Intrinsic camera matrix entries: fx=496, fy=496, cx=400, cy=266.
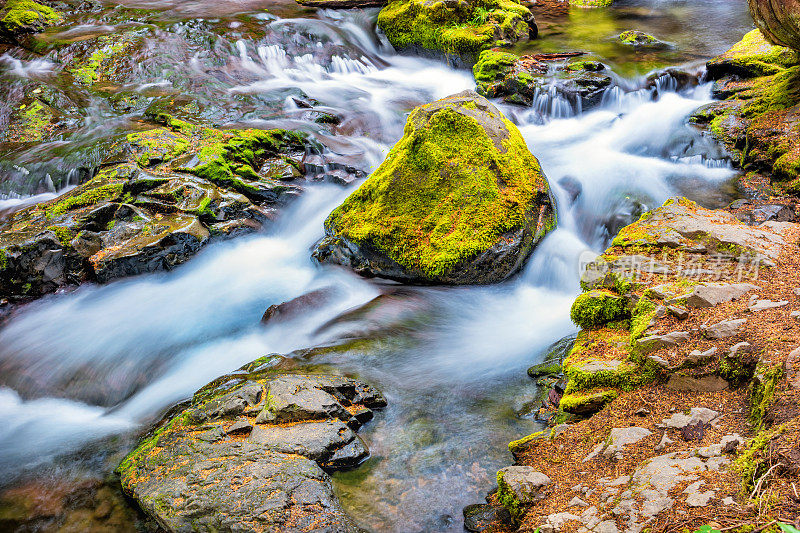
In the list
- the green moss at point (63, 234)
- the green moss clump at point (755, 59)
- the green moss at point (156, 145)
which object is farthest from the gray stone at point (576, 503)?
the green moss clump at point (755, 59)

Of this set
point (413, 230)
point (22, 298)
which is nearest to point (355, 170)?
point (413, 230)

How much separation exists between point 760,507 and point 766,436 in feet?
1.47

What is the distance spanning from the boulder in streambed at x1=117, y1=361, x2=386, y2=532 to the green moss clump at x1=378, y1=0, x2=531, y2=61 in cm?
1094

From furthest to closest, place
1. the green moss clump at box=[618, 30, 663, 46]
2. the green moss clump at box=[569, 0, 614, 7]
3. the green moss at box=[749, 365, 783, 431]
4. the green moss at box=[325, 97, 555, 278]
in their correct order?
the green moss clump at box=[569, 0, 614, 7] < the green moss clump at box=[618, 30, 663, 46] < the green moss at box=[325, 97, 555, 278] < the green moss at box=[749, 365, 783, 431]

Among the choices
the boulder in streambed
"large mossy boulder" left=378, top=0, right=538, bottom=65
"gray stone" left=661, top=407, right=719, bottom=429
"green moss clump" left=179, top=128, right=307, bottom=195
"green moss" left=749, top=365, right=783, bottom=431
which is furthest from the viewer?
"large mossy boulder" left=378, top=0, right=538, bottom=65

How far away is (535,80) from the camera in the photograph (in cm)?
1057

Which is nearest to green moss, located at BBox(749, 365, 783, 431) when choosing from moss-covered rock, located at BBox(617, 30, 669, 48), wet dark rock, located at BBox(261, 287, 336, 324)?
wet dark rock, located at BBox(261, 287, 336, 324)

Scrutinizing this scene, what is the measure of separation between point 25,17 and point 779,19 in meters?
15.8

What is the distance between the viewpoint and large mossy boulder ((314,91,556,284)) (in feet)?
19.2

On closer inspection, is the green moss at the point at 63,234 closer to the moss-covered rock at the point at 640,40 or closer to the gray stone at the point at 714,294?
the gray stone at the point at 714,294

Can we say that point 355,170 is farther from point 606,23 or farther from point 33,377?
point 606,23

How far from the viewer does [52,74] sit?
10727 millimetres

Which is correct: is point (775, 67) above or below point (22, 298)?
above

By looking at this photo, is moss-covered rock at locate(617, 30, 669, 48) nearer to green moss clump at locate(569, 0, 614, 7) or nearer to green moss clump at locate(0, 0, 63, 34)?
green moss clump at locate(569, 0, 614, 7)
